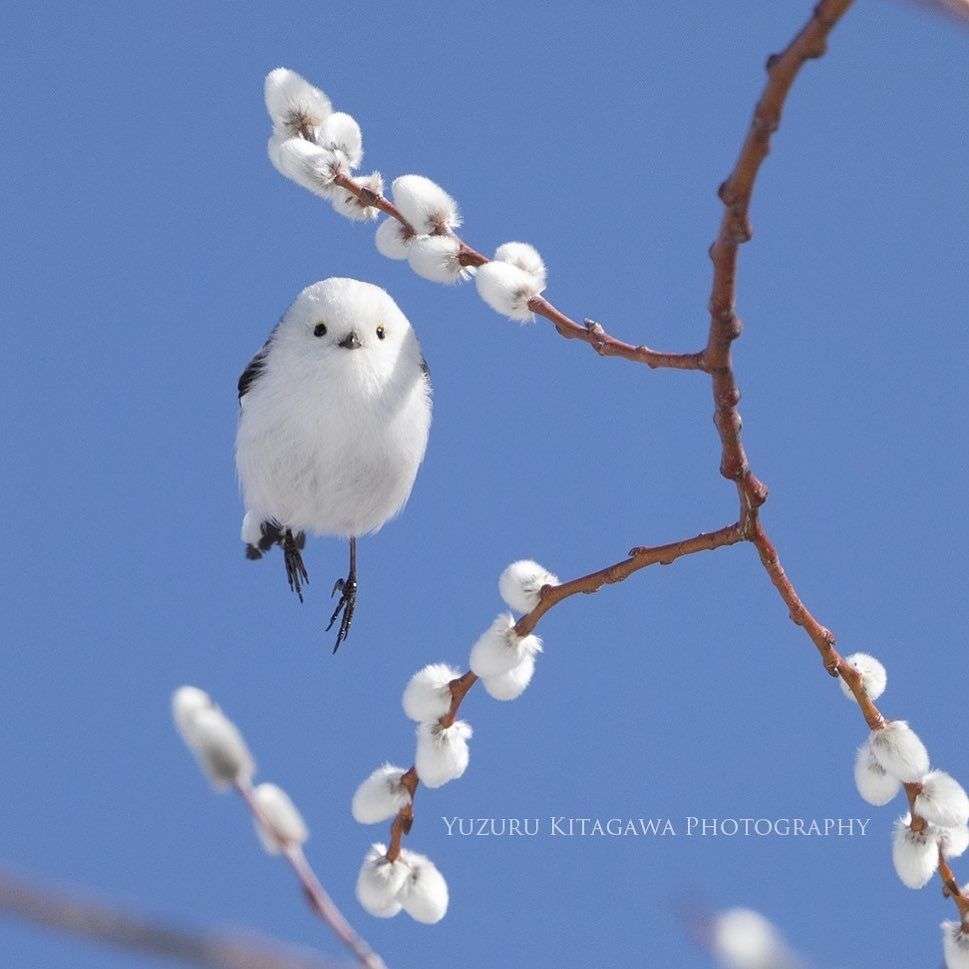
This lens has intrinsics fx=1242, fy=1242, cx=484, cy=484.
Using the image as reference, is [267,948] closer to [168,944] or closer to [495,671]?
[168,944]

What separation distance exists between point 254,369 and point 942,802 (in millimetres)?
1621

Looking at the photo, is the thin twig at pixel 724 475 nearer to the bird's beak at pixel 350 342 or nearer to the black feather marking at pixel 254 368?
the bird's beak at pixel 350 342

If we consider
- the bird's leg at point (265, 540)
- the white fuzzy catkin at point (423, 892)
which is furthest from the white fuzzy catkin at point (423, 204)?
the bird's leg at point (265, 540)

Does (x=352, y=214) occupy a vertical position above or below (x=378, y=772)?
above

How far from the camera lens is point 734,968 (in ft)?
1.54

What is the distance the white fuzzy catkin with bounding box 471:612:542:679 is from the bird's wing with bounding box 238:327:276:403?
97 cm

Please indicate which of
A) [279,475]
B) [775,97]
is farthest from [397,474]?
[775,97]

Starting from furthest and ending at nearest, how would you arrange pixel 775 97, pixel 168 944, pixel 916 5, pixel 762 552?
pixel 762 552 < pixel 775 97 < pixel 916 5 < pixel 168 944

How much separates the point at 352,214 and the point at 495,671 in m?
0.71

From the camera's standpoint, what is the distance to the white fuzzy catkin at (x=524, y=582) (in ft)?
5.96

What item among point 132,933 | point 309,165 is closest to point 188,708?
point 132,933

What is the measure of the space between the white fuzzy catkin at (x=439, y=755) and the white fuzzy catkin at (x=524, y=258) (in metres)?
0.67

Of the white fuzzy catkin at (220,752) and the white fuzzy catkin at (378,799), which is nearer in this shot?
the white fuzzy catkin at (220,752)

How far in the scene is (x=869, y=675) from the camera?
5.79 feet
